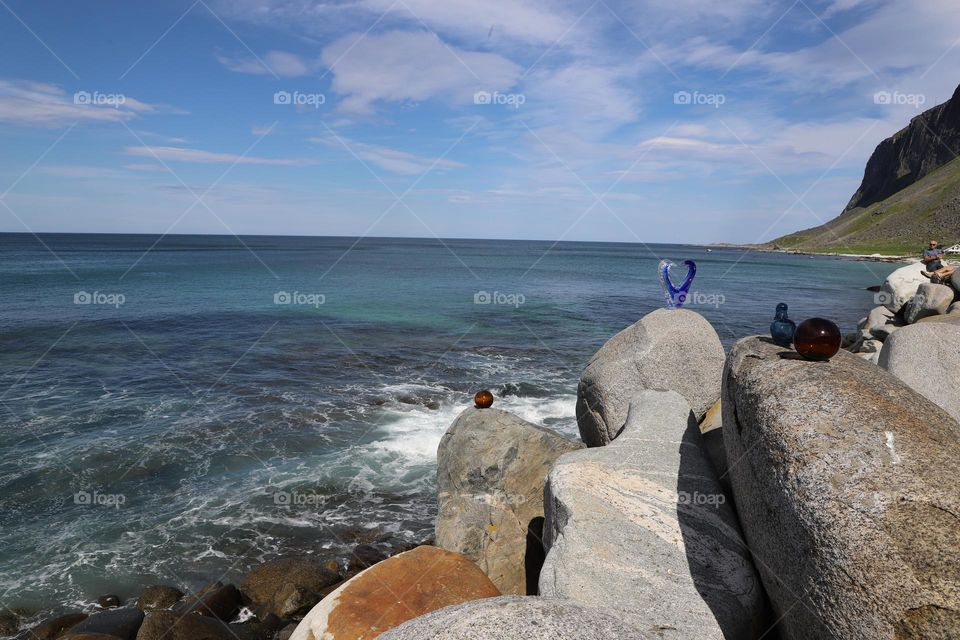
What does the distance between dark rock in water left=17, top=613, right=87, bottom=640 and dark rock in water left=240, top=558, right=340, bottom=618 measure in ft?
8.59

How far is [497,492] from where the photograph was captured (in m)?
10.1

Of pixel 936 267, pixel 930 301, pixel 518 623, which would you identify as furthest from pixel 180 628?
pixel 936 267

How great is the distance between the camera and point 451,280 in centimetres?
6912

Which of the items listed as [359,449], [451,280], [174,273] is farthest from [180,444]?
[174,273]

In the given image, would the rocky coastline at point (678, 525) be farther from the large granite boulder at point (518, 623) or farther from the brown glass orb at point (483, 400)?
the brown glass orb at point (483, 400)

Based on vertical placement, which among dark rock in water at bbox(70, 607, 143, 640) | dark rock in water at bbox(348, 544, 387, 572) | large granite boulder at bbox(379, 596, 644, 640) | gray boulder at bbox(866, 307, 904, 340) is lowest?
dark rock in water at bbox(348, 544, 387, 572)

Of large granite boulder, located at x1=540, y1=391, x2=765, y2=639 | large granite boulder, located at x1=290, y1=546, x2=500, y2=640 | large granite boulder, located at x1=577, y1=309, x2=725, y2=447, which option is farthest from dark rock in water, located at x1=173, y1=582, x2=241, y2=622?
large granite boulder, located at x1=577, y1=309, x2=725, y2=447

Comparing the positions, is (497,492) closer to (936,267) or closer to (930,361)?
(930,361)

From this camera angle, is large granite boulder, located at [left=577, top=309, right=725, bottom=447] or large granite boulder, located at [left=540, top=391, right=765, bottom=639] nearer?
large granite boulder, located at [left=540, top=391, right=765, bottom=639]

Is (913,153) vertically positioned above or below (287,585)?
above

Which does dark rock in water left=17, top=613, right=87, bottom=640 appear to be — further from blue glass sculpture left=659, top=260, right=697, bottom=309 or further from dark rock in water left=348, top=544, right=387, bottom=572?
blue glass sculpture left=659, top=260, right=697, bottom=309

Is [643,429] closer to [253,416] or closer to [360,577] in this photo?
[360,577]

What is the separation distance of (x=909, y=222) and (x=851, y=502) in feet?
520

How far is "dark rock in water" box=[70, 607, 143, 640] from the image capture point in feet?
28.7
